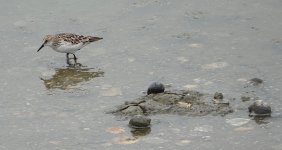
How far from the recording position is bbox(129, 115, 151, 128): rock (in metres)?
8.95

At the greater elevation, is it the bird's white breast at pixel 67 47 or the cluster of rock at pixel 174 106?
the bird's white breast at pixel 67 47

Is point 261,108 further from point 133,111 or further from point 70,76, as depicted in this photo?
point 70,76

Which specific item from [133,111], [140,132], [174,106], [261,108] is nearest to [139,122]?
[140,132]

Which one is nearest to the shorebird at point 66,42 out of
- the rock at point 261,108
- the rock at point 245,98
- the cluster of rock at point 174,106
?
the cluster of rock at point 174,106

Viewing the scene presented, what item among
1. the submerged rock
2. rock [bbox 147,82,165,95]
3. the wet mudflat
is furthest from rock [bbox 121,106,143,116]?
rock [bbox 147,82,165,95]

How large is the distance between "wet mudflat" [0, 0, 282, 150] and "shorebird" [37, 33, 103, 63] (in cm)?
29

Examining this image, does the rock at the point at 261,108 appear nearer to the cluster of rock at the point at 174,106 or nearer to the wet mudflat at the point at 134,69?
the cluster of rock at the point at 174,106

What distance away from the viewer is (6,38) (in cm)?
1265

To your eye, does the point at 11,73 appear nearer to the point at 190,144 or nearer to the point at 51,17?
the point at 51,17

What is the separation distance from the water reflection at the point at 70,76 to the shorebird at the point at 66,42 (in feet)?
0.99

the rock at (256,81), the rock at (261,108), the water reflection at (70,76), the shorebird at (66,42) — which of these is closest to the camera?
the rock at (261,108)

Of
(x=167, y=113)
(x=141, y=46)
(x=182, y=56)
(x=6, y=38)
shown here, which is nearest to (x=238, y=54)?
(x=182, y=56)

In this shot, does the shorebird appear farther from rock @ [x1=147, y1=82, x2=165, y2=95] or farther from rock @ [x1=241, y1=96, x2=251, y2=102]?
rock @ [x1=241, y1=96, x2=251, y2=102]

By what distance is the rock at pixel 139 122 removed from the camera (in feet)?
29.4
